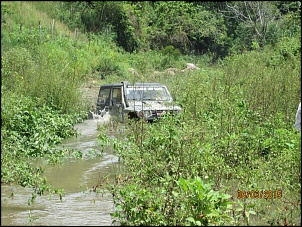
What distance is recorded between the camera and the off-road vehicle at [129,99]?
1166cm

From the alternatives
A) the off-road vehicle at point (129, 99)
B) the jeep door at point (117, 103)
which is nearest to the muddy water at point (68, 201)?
the off-road vehicle at point (129, 99)

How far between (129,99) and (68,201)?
6703 millimetres

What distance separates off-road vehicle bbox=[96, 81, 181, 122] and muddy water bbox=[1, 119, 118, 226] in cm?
254

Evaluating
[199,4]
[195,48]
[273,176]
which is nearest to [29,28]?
[273,176]

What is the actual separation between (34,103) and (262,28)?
22.5 meters

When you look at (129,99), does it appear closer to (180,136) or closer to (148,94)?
(148,94)

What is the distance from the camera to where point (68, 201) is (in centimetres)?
673

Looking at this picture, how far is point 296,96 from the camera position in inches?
372

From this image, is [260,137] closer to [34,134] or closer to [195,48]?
[34,134]

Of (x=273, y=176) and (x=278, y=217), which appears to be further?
(x=273, y=176)
